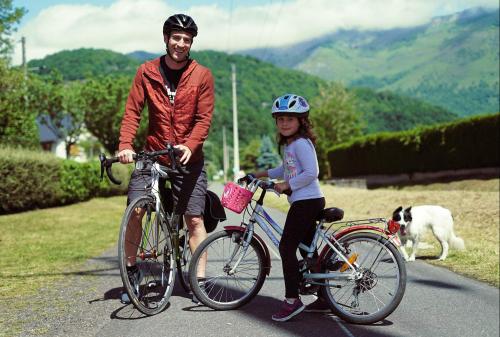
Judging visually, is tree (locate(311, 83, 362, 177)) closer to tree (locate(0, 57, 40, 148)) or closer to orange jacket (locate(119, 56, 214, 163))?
tree (locate(0, 57, 40, 148))

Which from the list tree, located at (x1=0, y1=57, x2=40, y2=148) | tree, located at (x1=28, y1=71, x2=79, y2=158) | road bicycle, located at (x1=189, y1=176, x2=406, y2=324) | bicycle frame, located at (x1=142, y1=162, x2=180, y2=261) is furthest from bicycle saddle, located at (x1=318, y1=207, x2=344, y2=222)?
tree, located at (x1=28, y1=71, x2=79, y2=158)

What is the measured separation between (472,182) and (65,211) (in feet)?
54.3

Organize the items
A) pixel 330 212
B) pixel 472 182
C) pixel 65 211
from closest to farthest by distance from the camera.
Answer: pixel 330 212
pixel 65 211
pixel 472 182

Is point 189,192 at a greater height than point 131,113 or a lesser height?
lesser

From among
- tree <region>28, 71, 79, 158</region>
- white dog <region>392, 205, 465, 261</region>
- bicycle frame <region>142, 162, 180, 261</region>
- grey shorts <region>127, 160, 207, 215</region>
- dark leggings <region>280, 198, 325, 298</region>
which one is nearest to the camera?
dark leggings <region>280, 198, 325, 298</region>

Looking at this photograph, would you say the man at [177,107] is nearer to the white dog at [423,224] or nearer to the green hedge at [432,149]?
the white dog at [423,224]

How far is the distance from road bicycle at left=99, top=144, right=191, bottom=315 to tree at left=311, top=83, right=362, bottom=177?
60827 millimetres

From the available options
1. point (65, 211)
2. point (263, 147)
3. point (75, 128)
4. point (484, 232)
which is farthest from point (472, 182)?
point (263, 147)

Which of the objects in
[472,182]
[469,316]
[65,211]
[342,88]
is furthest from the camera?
[342,88]

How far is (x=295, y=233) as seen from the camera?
14.8 feet

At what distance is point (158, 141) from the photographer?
4.80 meters

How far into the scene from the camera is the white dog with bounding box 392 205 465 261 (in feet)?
27.7

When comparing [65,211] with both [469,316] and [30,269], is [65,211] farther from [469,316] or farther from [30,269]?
[469,316]

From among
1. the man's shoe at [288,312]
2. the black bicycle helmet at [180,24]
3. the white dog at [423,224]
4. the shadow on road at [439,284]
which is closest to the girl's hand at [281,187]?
the man's shoe at [288,312]
